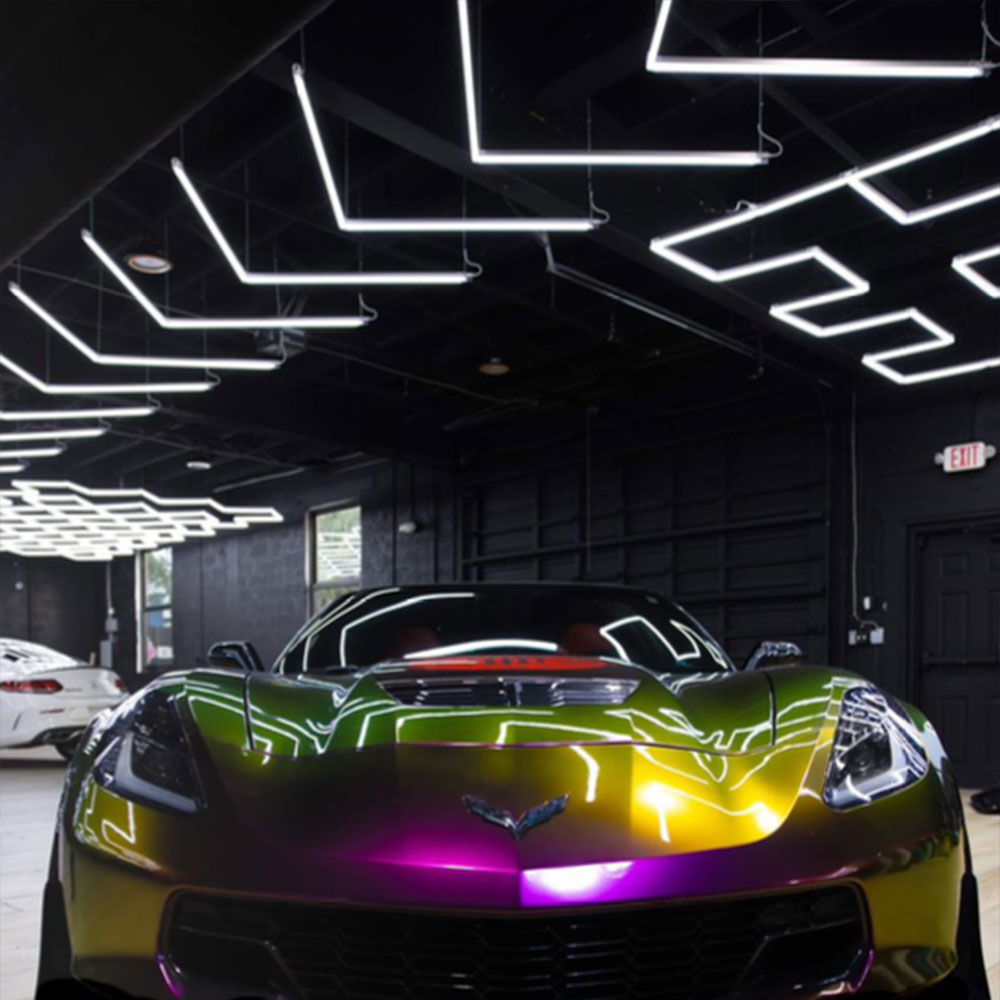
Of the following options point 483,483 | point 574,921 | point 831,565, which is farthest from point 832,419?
point 574,921

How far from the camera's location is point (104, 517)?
16.0 m

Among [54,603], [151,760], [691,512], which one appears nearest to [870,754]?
[151,760]

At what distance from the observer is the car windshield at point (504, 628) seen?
2.53 metres

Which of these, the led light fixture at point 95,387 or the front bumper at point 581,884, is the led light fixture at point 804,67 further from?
the led light fixture at point 95,387

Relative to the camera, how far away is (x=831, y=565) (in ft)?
30.9

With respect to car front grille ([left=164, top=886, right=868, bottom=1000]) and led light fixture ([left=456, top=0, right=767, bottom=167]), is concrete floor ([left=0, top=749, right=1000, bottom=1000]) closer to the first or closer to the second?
car front grille ([left=164, top=886, right=868, bottom=1000])

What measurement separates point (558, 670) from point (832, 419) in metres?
8.47

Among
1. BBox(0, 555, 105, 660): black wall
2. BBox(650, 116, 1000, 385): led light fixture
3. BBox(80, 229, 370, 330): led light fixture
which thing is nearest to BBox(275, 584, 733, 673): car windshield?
BBox(650, 116, 1000, 385): led light fixture

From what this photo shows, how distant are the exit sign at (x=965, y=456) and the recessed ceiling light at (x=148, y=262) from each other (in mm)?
6704

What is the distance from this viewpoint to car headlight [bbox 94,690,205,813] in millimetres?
1400

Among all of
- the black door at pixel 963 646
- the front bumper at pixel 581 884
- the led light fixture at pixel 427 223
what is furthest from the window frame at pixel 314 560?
the front bumper at pixel 581 884

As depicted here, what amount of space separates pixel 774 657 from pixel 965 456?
7135 mm

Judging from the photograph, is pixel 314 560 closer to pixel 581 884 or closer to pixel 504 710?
pixel 504 710

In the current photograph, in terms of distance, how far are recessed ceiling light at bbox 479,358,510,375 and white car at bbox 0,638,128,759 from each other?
16.0ft
